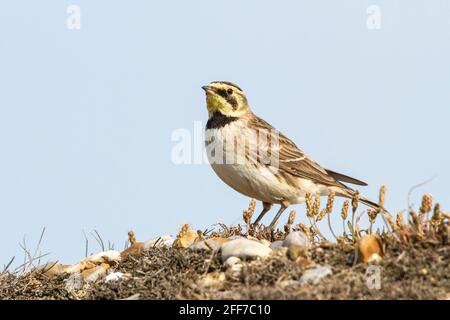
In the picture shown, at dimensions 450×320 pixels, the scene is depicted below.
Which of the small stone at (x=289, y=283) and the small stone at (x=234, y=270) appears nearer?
the small stone at (x=289, y=283)

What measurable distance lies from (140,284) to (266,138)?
423 cm

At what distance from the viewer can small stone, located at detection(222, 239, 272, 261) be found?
744 centimetres

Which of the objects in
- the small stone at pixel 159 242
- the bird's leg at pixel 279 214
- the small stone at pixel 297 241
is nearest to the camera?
the small stone at pixel 297 241

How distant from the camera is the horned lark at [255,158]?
10617 mm

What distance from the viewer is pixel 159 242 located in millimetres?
9352

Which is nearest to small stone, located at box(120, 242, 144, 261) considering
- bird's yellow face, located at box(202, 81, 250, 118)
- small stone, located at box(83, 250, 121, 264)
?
small stone, located at box(83, 250, 121, 264)

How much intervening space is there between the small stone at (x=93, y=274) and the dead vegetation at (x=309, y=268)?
100 mm

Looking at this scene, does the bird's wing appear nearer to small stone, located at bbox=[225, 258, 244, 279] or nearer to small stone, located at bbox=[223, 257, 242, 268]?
small stone, located at bbox=[223, 257, 242, 268]

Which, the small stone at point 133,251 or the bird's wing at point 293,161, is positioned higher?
the bird's wing at point 293,161

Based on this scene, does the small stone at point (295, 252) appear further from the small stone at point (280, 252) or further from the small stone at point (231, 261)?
the small stone at point (231, 261)

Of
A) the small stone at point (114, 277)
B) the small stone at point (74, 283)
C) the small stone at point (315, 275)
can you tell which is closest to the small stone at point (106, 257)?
the small stone at point (74, 283)

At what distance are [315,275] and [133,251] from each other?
314cm
